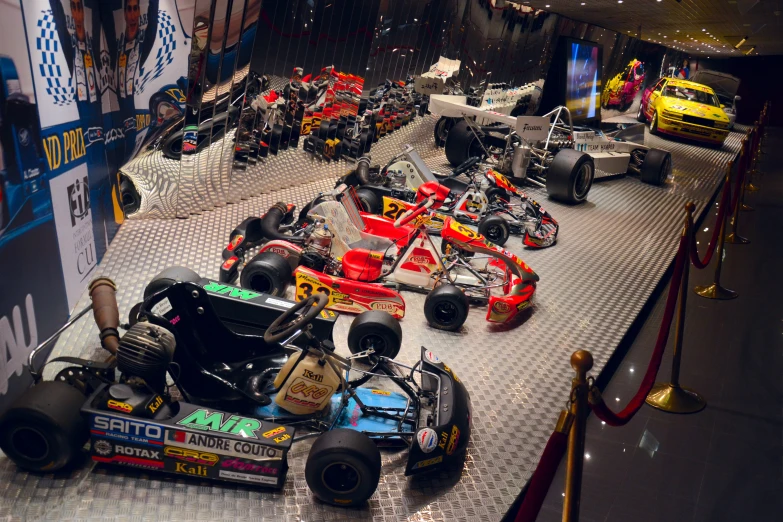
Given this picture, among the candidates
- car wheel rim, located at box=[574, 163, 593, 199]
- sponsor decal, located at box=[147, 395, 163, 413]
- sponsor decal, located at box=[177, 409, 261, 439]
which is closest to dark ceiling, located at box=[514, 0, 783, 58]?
car wheel rim, located at box=[574, 163, 593, 199]

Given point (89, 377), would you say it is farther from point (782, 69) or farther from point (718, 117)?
point (782, 69)

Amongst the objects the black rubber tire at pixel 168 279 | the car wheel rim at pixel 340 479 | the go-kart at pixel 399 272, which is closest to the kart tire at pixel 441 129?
the go-kart at pixel 399 272

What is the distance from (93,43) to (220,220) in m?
2.07

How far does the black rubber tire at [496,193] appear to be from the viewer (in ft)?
24.3

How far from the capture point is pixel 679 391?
4.17 meters

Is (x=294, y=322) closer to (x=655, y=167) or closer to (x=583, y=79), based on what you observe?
(x=655, y=167)

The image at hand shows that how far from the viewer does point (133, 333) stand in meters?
2.82

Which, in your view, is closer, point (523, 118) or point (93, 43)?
point (93, 43)

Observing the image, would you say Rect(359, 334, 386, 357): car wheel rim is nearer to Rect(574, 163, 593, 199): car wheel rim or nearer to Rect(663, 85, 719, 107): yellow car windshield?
Rect(574, 163, 593, 199): car wheel rim

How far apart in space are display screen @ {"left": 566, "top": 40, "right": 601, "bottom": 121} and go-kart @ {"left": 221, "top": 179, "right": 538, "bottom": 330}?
9.96 meters

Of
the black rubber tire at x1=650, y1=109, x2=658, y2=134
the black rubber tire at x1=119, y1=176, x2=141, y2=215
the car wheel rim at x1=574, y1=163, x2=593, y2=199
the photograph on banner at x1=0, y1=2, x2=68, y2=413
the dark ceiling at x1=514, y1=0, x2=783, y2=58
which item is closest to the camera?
the photograph on banner at x1=0, y1=2, x2=68, y2=413

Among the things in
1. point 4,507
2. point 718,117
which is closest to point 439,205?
point 4,507

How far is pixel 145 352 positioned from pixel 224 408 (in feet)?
2.07

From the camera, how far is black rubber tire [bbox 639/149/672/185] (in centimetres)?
1009
